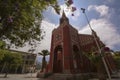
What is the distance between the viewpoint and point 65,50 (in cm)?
3516

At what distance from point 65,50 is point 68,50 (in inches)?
34.3

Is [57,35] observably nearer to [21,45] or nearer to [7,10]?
[21,45]

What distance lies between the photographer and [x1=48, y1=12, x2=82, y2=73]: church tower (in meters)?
33.8

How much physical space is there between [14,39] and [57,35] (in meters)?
33.3

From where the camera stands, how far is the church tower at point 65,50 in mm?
33791

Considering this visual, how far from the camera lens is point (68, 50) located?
1373 inches

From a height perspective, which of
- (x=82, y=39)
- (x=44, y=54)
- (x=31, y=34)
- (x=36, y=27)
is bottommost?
(x=31, y=34)

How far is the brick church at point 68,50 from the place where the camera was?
3424 centimetres

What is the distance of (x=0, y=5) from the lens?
4332 millimetres

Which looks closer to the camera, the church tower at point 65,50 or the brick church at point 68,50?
the church tower at point 65,50

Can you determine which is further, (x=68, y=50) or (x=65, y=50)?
(x=65, y=50)

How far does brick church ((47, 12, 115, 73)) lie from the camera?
34237mm

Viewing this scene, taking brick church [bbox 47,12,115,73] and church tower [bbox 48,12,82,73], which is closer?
church tower [bbox 48,12,82,73]

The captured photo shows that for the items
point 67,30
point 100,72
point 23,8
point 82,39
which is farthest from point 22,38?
point 82,39
